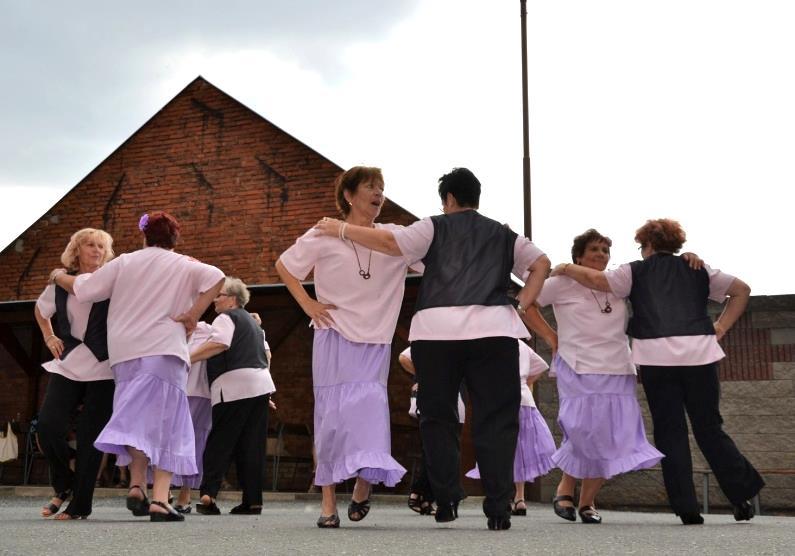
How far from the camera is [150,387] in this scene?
19.9 ft

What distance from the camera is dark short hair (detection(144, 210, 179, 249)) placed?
21.0 feet

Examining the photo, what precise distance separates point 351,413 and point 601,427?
1.88m

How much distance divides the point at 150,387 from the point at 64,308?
3.29ft

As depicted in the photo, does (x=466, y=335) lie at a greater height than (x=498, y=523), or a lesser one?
greater

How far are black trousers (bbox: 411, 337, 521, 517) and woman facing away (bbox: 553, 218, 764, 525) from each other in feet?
4.30

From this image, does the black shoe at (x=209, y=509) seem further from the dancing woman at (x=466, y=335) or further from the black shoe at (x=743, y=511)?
the black shoe at (x=743, y=511)

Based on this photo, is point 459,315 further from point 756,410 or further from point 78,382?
point 756,410

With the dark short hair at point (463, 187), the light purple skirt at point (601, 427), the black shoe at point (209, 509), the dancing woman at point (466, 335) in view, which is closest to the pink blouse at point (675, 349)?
the light purple skirt at point (601, 427)

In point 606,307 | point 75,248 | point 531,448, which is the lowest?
point 531,448

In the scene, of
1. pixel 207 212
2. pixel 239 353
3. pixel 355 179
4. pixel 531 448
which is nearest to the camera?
pixel 355 179

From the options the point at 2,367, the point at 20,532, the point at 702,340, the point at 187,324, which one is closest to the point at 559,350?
the point at 702,340

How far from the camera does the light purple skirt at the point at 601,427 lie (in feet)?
21.8

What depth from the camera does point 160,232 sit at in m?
6.40

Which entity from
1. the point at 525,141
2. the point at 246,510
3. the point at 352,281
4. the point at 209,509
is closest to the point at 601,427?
the point at 352,281
